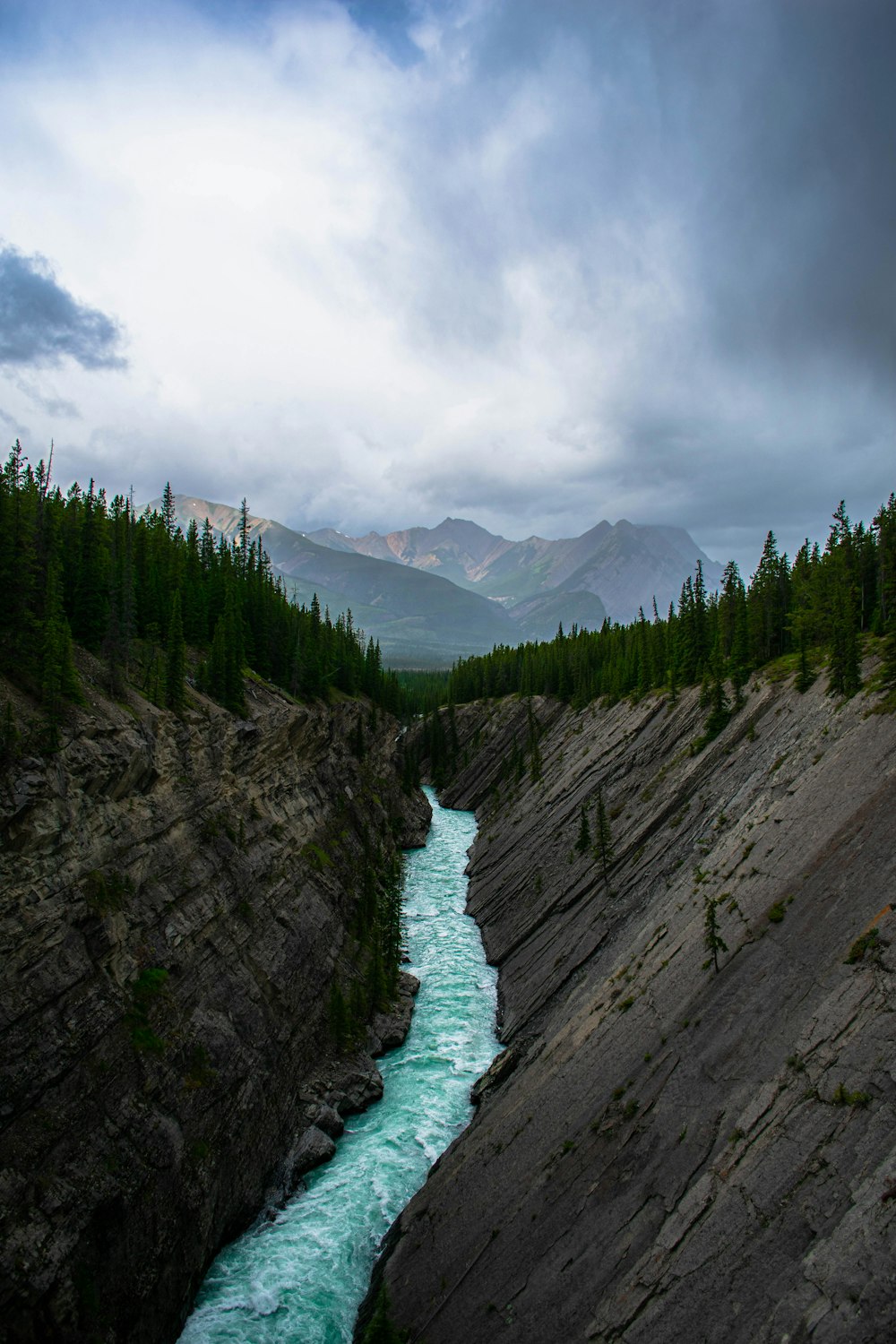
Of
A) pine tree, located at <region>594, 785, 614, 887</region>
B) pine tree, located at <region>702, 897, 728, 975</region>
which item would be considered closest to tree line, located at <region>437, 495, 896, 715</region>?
pine tree, located at <region>594, 785, 614, 887</region>

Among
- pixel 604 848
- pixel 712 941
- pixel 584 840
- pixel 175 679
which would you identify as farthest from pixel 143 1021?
pixel 584 840

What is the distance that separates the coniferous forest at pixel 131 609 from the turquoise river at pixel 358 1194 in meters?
19.3

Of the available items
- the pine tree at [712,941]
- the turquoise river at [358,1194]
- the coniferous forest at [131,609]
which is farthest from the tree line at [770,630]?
the coniferous forest at [131,609]

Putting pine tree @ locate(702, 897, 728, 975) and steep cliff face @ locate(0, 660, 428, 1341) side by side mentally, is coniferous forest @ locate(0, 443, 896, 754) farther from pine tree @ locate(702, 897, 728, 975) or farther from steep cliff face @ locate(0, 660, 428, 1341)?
pine tree @ locate(702, 897, 728, 975)

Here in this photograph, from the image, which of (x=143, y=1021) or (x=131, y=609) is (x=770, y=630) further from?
(x=143, y=1021)

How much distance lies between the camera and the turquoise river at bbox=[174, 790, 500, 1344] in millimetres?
20031

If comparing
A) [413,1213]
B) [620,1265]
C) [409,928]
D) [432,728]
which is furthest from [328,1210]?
[432,728]

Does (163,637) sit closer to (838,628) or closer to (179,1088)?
(179,1088)

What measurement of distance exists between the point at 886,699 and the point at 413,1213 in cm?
2576

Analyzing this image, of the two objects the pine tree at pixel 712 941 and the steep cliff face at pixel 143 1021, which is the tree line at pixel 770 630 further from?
the steep cliff face at pixel 143 1021

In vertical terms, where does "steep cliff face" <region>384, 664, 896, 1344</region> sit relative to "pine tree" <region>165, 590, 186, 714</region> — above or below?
below

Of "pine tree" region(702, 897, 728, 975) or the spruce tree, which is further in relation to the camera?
the spruce tree

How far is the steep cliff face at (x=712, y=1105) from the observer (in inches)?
508

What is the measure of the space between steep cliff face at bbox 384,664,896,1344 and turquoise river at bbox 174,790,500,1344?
194 centimetres
